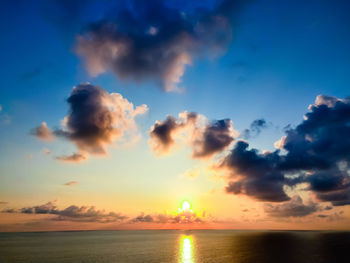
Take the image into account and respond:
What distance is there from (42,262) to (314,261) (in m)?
111

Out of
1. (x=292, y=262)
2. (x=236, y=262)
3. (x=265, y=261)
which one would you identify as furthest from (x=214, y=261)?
(x=292, y=262)

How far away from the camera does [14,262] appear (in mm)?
95438

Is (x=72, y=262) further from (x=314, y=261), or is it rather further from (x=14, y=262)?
(x=314, y=261)

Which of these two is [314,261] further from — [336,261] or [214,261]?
[214,261]

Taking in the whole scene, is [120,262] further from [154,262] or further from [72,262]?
[72,262]

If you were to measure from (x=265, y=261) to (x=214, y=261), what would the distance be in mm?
20544

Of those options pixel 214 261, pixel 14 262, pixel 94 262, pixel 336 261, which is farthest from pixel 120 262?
pixel 336 261

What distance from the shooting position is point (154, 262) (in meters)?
92.8

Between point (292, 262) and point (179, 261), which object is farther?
point (179, 261)

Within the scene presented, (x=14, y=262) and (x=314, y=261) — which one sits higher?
(x=314, y=261)

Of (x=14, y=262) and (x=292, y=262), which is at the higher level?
(x=292, y=262)

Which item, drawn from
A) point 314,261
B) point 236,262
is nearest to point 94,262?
point 236,262

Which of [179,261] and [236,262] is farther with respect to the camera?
[179,261]

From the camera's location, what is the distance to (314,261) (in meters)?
91.8
